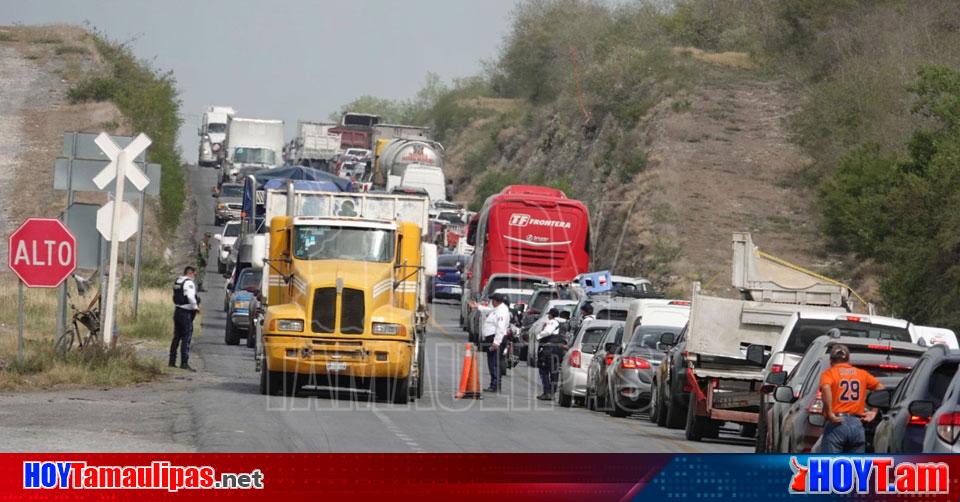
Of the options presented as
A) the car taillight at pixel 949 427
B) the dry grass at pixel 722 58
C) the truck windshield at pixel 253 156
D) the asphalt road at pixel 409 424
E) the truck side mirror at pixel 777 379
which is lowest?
the asphalt road at pixel 409 424

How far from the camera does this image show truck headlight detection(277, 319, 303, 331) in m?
22.7

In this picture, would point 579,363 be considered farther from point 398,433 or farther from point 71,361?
point 398,433

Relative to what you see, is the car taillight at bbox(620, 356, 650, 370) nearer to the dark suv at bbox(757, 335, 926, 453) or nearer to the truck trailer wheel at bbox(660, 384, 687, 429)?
the truck trailer wheel at bbox(660, 384, 687, 429)

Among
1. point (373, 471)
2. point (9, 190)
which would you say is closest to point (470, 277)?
point (9, 190)

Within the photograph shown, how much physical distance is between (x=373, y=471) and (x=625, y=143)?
6878 centimetres

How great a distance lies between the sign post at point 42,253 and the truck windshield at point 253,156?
51.8 metres

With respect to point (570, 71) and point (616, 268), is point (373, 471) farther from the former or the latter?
point (570, 71)

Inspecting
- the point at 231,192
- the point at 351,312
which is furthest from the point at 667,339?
the point at 231,192

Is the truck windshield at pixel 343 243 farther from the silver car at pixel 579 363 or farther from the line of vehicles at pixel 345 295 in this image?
the silver car at pixel 579 363

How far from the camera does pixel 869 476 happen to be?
927 cm

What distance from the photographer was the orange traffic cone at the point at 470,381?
26.1 meters

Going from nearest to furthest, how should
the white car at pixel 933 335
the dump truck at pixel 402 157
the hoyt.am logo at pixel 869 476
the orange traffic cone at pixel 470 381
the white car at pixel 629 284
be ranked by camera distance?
the hoyt.am logo at pixel 869 476
the white car at pixel 933 335
the orange traffic cone at pixel 470 381
the white car at pixel 629 284
the dump truck at pixel 402 157

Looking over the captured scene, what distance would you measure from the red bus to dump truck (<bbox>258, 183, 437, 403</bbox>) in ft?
61.0

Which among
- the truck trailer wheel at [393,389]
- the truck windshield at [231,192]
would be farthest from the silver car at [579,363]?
the truck windshield at [231,192]
